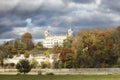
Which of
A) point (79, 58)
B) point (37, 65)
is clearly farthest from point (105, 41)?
point (37, 65)

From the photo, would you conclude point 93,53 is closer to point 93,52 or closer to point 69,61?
point 93,52

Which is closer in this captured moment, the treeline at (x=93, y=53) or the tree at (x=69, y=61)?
the treeline at (x=93, y=53)

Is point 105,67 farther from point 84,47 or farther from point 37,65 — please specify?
point 37,65

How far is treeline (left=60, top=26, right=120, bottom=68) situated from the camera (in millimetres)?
120438

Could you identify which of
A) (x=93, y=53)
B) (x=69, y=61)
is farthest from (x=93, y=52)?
(x=69, y=61)

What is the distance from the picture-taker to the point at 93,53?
4811 inches

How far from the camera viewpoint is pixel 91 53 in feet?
403

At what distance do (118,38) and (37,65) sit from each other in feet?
119

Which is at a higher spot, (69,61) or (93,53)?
(93,53)

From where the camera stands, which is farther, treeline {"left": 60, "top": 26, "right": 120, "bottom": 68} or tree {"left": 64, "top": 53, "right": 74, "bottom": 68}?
tree {"left": 64, "top": 53, "right": 74, "bottom": 68}

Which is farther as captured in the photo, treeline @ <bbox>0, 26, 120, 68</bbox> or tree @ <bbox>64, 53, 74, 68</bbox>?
tree @ <bbox>64, 53, 74, 68</bbox>

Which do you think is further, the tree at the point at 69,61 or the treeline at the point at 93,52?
the tree at the point at 69,61

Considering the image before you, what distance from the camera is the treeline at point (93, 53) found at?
120438 mm

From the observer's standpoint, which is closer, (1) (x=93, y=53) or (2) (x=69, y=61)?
(1) (x=93, y=53)
